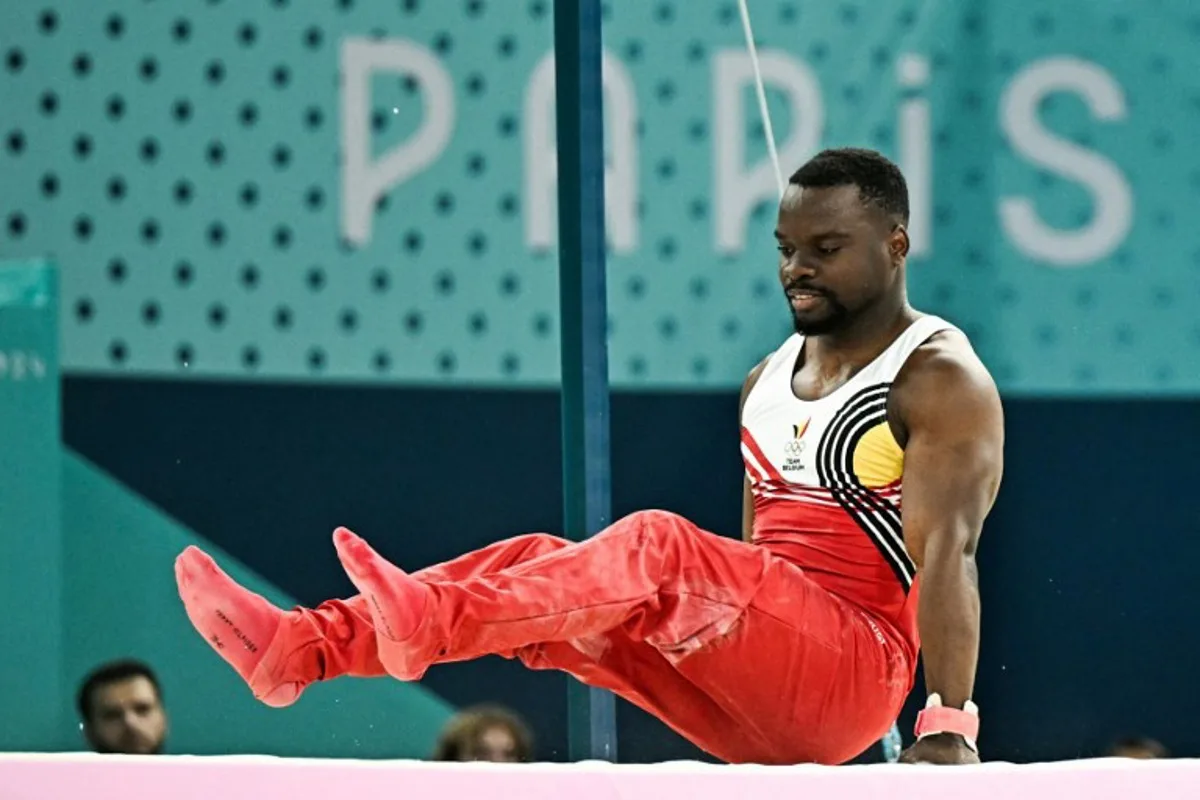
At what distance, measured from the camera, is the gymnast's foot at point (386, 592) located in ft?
7.82

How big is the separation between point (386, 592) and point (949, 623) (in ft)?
2.63

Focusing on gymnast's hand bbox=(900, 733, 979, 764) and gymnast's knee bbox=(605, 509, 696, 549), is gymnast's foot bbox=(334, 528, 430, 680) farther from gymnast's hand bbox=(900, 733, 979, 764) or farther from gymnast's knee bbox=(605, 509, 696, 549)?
gymnast's hand bbox=(900, 733, 979, 764)

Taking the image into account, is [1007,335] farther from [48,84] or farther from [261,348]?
[48,84]

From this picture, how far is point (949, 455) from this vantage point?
2723 mm

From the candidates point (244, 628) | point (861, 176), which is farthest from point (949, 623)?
point (244, 628)

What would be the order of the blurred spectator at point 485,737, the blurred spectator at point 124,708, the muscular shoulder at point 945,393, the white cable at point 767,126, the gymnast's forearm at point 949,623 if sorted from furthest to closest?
the blurred spectator at point 485,737, the blurred spectator at point 124,708, the white cable at point 767,126, the muscular shoulder at point 945,393, the gymnast's forearm at point 949,623

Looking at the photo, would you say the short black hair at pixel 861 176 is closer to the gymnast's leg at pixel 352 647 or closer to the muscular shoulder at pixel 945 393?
the muscular shoulder at pixel 945 393

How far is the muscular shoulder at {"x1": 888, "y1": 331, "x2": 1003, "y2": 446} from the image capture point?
2754 mm

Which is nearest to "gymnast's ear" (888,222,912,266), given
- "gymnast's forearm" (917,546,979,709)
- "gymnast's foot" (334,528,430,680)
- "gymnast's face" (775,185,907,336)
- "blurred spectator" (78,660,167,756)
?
"gymnast's face" (775,185,907,336)

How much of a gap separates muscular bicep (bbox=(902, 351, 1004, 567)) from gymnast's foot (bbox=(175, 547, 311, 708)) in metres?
0.91

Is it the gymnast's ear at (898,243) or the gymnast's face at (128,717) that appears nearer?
the gymnast's ear at (898,243)

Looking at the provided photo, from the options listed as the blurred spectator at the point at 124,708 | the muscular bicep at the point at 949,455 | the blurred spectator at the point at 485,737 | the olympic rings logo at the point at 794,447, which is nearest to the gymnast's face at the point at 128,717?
the blurred spectator at the point at 124,708

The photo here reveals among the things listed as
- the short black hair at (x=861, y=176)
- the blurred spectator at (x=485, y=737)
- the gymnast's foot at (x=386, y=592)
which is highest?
the short black hair at (x=861, y=176)

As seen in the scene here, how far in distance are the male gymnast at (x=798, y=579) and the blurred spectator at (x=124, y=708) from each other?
5.08 feet
